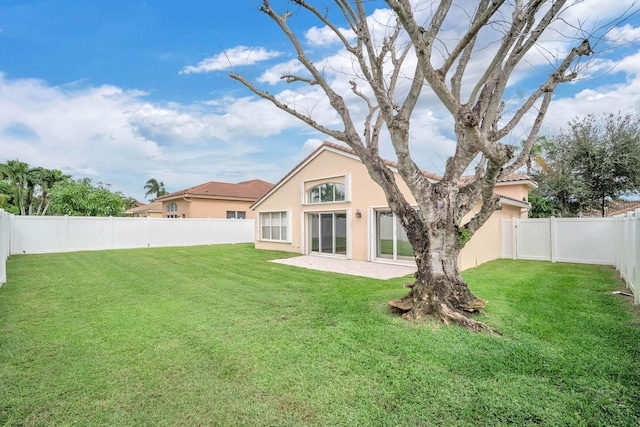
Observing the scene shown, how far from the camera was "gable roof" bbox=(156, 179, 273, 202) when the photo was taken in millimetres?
25625

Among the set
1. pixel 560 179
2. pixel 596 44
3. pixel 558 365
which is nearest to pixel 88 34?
pixel 596 44

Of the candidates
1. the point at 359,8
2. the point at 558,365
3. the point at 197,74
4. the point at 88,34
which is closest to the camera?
the point at 558,365

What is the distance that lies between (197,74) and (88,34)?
146 inches

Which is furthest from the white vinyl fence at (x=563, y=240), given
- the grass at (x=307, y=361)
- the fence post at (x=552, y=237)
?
the grass at (x=307, y=361)

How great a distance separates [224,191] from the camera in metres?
27.5

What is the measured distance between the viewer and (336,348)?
4453mm

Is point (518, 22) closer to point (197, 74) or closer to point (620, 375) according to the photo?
point (620, 375)

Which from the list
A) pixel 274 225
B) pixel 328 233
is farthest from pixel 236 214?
pixel 328 233

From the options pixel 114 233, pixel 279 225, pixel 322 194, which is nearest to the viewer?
pixel 322 194

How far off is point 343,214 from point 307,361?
36.2 feet

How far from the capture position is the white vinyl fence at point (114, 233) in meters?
16.6

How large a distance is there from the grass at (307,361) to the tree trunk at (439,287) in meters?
0.36

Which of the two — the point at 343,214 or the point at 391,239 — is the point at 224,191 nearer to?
the point at 343,214

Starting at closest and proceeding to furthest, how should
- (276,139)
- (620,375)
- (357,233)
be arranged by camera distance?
(620,375), (357,233), (276,139)
